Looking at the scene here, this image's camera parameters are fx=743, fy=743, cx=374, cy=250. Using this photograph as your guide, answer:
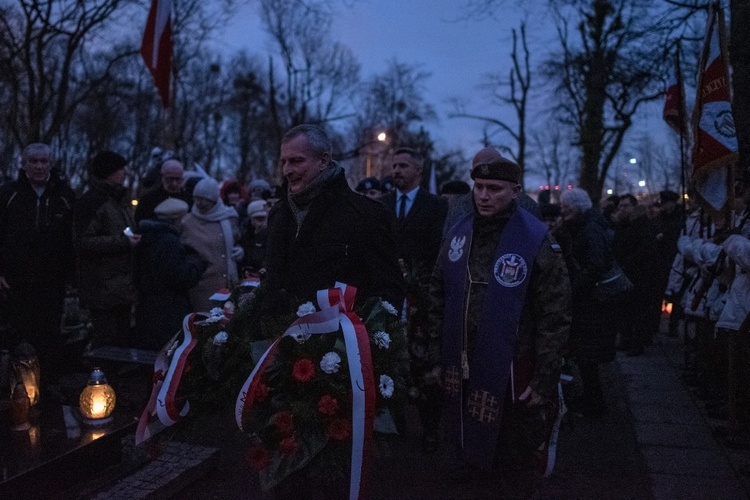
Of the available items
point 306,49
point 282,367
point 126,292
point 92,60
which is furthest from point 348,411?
point 306,49

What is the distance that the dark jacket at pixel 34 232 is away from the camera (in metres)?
6.28

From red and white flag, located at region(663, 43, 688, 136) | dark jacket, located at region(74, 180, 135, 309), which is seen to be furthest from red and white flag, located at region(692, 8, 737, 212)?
dark jacket, located at region(74, 180, 135, 309)

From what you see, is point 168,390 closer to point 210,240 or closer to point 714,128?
point 210,240

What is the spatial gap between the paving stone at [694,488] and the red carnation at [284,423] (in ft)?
9.59

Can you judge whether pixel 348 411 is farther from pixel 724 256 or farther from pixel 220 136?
pixel 220 136

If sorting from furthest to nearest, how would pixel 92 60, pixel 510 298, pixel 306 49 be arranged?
pixel 306 49, pixel 92 60, pixel 510 298

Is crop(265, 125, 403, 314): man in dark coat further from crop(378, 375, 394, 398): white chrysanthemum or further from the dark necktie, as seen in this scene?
the dark necktie

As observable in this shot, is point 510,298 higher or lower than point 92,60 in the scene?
lower

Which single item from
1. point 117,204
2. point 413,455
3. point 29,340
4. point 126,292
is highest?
point 117,204

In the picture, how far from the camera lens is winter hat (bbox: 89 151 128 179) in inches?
253

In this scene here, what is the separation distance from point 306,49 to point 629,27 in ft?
60.6

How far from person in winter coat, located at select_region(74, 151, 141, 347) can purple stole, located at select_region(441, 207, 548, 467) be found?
3122 mm

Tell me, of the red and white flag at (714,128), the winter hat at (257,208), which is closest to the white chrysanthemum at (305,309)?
the red and white flag at (714,128)

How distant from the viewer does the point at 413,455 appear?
18.9 feet
